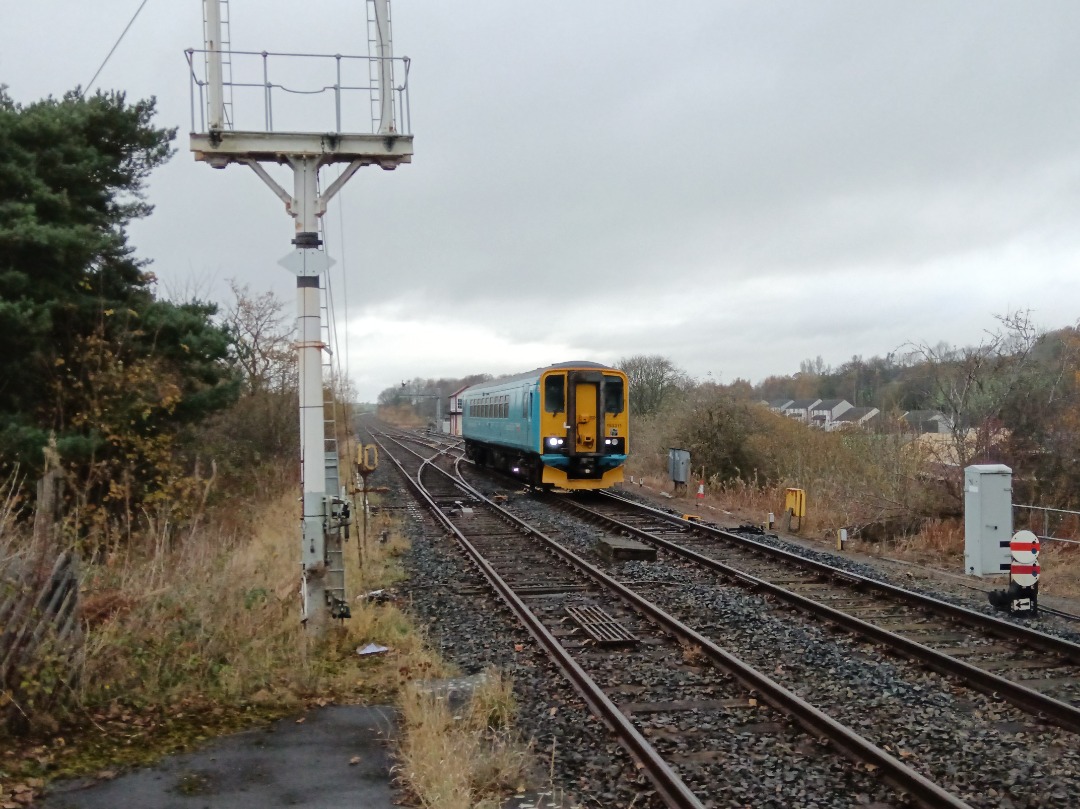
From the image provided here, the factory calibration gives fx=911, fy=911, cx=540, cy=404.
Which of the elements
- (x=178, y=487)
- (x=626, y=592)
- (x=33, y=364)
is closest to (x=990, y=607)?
(x=626, y=592)

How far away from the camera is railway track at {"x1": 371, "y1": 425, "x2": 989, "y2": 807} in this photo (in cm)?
473

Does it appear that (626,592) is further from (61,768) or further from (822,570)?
(61,768)

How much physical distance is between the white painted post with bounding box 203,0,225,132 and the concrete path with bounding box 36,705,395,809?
466 cm

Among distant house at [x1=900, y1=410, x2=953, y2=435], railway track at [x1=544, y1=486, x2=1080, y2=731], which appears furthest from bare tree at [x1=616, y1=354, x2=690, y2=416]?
railway track at [x1=544, y1=486, x2=1080, y2=731]

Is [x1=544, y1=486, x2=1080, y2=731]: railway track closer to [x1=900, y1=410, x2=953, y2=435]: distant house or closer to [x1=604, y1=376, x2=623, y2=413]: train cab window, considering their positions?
[x1=900, y1=410, x2=953, y2=435]: distant house

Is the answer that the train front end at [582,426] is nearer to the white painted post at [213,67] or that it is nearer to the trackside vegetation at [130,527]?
the trackside vegetation at [130,527]

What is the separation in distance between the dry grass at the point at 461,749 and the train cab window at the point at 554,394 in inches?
526

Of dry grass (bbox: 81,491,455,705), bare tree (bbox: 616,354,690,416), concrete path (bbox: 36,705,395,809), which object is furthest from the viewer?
bare tree (bbox: 616,354,690,416)

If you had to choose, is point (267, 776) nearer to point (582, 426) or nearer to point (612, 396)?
point (582, 426)

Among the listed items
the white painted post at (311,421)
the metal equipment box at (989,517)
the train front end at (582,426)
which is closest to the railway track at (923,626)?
the metal equipment box at (989,517)

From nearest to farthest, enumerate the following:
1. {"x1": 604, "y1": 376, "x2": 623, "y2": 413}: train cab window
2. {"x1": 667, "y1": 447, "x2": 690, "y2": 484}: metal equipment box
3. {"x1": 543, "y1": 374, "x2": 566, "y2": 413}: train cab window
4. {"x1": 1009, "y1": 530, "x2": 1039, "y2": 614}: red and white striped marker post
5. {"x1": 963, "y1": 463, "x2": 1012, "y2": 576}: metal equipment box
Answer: {"x1": 1009, "y1": 530, "x2": 1039, "y2": 614}: red and white striped marker post < {"x1": 963, "y1": 463, "x2": 1012, "y2": 576}: metal equipment box < {"x1": 543, "y1": 374, "x2": 566, "y2": 413}: train cab window < {"x1": 604, "y1": 376, "x2": 623, "y2": 413}: train cab window < {"x1": 667, "y1": 447, "x2": 690, "y2": 484}: metal equipment box

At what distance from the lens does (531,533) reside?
1436cm

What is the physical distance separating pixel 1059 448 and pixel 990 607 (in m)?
7.20

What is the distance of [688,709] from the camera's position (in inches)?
238
